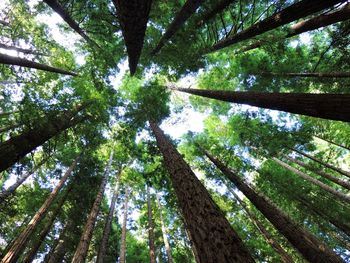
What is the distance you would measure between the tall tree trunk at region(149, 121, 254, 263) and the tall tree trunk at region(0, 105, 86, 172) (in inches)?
148

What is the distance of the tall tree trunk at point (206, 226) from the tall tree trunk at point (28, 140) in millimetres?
3752

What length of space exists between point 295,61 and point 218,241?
12223mm

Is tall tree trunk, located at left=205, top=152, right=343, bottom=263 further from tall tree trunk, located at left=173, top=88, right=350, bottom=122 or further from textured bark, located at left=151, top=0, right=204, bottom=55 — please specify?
textured bark, located at left=151, top=0, right=204, bottom=55

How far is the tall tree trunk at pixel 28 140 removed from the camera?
548 cm

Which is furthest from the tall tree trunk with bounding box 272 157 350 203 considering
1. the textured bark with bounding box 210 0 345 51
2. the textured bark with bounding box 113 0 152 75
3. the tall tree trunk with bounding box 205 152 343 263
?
the textured bark with bounding box 113 0 152 75

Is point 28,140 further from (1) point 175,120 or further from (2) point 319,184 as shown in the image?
(2) point 319,184

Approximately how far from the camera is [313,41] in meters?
14.0

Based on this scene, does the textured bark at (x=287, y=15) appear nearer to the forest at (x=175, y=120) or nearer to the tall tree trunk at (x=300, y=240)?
the forest at (x=175, y=120)

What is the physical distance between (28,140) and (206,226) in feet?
17.5

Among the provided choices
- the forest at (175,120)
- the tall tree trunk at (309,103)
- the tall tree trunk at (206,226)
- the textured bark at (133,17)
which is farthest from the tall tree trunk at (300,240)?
the textured bark at (133,17)

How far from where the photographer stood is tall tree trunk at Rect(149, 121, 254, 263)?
2.55 metres

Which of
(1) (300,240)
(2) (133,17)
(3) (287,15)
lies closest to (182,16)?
(3) (287,15)

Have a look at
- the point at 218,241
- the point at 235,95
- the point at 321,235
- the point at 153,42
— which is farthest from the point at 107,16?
the point at 321,235

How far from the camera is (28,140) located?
248 inches
